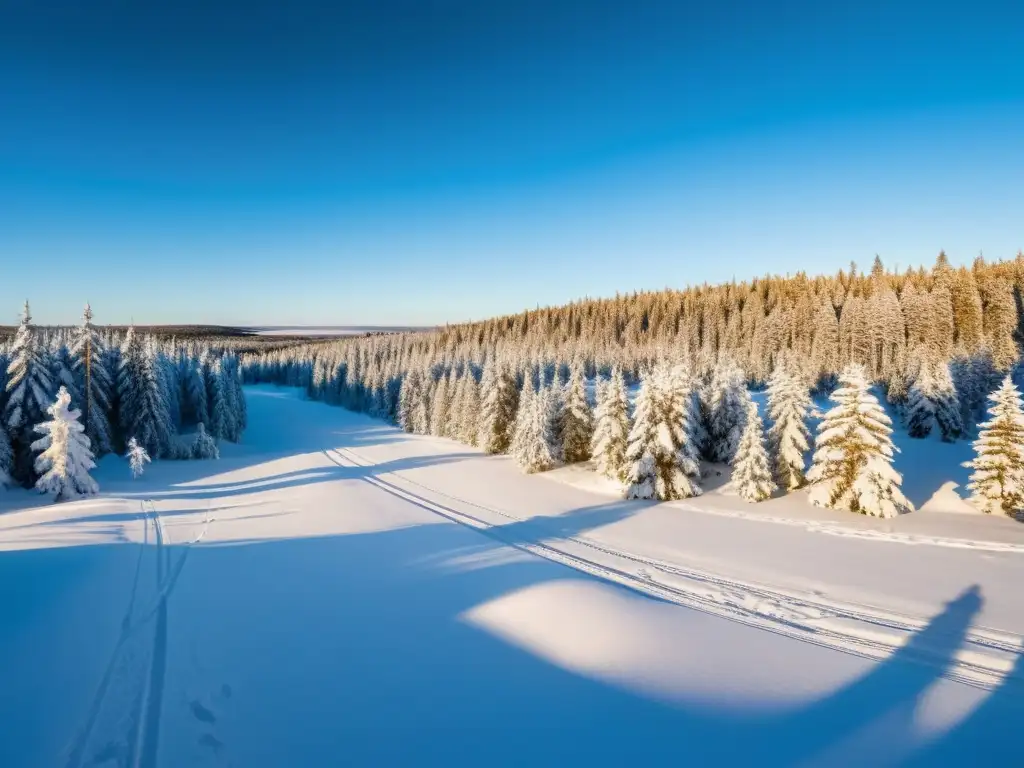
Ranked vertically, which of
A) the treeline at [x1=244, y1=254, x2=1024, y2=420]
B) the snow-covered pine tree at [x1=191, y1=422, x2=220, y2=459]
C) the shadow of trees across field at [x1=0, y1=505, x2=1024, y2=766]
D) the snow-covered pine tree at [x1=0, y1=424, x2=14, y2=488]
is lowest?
the snow-covered pine tree at [x1=191, y1=422, x2=220, y2=459]

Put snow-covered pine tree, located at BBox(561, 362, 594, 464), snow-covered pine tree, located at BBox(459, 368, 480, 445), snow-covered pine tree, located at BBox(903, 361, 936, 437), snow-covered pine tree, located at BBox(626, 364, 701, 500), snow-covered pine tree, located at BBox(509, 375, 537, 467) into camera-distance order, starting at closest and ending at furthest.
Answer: snow-covered pine tree, located at BBox(626, 364, 701, 500) < snow-covered pine tree, located at BBox(509, 375, 537, 467) < snow-covered pine tree, located at BBox(561, 362, 594, 464) < snow-covered pine tree, located at BBox(903, 361, 936, 437) < snow-covered pine tree, located at BBox(459, 368, 480, 445)

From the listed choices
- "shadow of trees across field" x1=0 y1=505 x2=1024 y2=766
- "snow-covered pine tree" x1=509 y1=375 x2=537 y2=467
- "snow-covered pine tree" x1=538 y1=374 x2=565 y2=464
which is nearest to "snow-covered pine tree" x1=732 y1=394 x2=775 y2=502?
"snow-covered pine tree" x1=538 y1=374 x2=565 y2=464

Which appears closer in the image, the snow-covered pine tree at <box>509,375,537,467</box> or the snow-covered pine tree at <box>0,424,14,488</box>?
the snow-covered pine tree at <box>0,424,14,488</box>

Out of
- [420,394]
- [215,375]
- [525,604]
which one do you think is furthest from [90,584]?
[420,394]

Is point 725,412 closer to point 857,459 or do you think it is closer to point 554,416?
point 857,459

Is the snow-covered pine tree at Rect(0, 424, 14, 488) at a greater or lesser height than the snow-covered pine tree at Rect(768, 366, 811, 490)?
lesser

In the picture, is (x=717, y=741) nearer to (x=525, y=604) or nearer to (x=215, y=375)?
(x=525, y=604)

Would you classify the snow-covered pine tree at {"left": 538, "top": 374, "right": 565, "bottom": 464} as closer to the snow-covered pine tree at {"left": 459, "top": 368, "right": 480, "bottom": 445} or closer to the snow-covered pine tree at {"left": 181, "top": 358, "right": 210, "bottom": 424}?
the snow-covered pine tree at {"left": 459, "top": 368, "right": 480, "bottom": 445}
